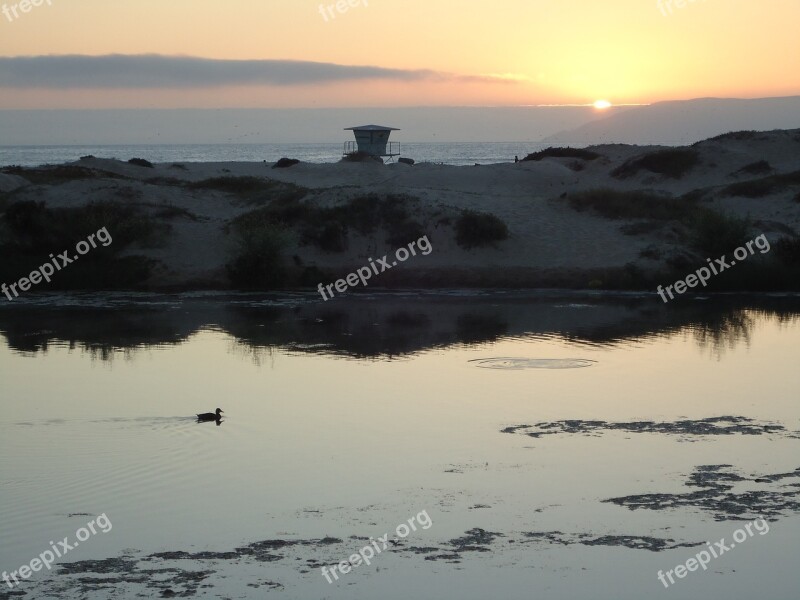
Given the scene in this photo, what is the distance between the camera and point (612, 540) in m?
12.4

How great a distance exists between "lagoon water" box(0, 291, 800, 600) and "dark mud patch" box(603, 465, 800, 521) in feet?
0.15

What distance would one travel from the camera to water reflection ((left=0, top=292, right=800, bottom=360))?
86.3 ft

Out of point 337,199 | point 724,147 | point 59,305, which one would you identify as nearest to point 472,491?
point 59,305

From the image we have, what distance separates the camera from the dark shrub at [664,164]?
62497 mm

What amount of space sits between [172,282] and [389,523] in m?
25.0

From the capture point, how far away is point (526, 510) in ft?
44.5

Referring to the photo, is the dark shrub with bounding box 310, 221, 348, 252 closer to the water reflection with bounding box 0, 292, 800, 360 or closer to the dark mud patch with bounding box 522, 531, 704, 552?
the water reflection with bounding box 0, 292, 800, 360

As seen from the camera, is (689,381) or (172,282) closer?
(689,381)

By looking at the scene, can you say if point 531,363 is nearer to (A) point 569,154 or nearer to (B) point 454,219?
(B) point 454,219

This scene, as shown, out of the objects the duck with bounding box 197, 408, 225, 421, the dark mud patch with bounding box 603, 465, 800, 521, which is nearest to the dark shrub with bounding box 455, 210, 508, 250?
the duck with bounding box 197, 408, 225, 421

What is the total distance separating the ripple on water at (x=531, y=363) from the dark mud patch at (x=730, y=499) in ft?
26.6

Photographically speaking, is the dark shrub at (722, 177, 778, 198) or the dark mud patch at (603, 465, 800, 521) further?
the dark shrub at (722, 177, 778, 198)

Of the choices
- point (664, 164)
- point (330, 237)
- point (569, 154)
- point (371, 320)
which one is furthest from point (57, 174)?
point (371, 320)

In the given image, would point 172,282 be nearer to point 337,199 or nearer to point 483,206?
point 337,199
